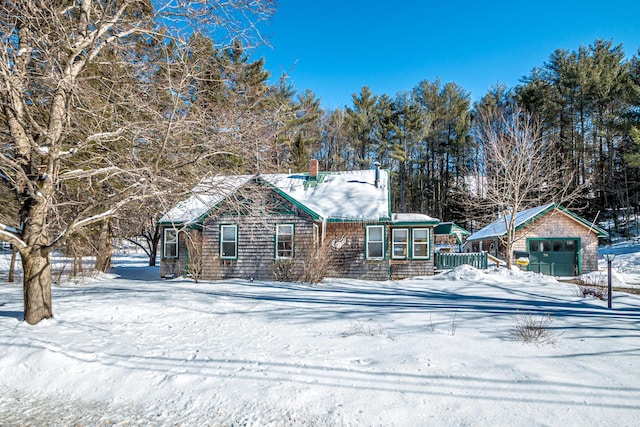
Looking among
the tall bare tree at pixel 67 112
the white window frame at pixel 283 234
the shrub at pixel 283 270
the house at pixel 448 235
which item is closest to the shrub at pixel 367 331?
the tall bare tree at pixel 67 112

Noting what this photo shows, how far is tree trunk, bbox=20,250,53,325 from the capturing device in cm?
625

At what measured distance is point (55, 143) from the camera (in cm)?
612

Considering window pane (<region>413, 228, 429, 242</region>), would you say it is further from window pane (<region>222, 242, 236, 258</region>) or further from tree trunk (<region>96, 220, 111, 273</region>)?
tree trunk (<region>96, 220, 111, 273</region>)

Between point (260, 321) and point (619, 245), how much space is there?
31863mm

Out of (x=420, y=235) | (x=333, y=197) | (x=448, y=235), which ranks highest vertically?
(x=333, y=197)

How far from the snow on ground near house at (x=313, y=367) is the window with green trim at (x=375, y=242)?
329 inches

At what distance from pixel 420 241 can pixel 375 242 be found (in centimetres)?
213

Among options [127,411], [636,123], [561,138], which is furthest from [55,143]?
[561,138]

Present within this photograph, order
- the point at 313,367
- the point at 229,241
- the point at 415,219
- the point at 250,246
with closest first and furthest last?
the point at 313,367 < the point at 250,246 < the point at 229,241 < the point at 415,219

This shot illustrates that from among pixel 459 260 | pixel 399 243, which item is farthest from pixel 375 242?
pixel 459 260

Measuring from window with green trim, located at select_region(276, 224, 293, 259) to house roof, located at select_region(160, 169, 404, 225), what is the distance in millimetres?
1198

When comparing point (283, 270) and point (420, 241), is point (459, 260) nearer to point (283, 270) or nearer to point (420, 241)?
point (420, 241)

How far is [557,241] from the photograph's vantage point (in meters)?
21.5

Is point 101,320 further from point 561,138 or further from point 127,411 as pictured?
point 561,138
